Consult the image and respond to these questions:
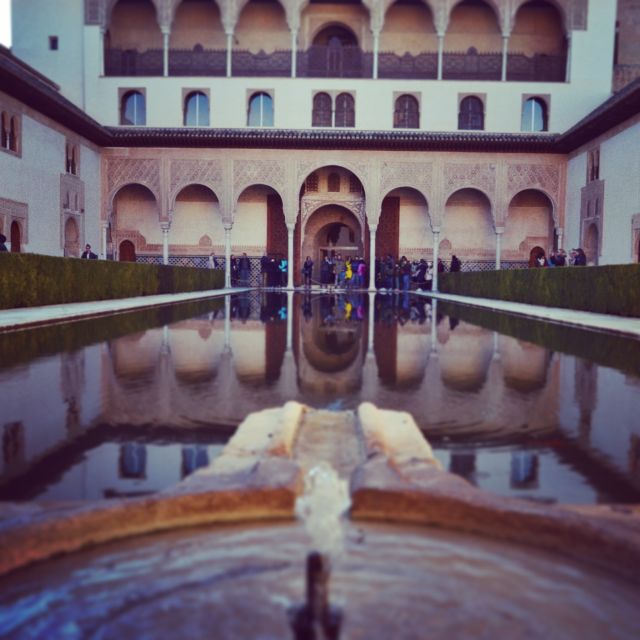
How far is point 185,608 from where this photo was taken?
4.81ft

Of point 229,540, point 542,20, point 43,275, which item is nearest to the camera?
point 229,540

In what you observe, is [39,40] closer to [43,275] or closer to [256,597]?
[43,275]

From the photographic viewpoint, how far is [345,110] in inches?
1003

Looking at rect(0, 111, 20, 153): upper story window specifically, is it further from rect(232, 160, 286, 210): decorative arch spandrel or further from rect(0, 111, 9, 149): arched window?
rect(232, 160, 286, 210): decorative arch spandrel

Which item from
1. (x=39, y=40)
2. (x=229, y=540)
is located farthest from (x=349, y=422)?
(x=39, y=40)

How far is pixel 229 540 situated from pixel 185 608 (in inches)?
14.4

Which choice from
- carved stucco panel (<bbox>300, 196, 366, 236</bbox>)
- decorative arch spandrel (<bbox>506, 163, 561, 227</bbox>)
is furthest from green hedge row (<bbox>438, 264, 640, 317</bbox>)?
carved stucco panel (<bbox>300, 196, 366, 236</bbox>)

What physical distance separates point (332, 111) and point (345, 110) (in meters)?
0.49

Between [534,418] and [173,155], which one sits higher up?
[173,155]

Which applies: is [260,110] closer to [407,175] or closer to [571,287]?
[407,175]

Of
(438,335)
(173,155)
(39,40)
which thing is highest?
(39,40)

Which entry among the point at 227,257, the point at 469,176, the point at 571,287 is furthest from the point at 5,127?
the point at 469,176

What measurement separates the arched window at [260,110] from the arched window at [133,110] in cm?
369

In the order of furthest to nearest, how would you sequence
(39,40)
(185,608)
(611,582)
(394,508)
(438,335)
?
(39,40)
(438,335)
(394,508)
(611,582)
(185,608)
